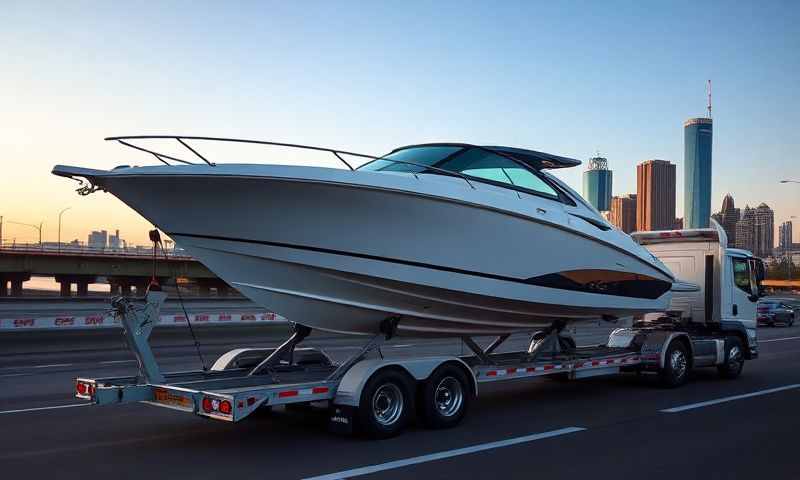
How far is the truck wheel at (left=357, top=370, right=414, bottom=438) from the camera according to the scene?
776cm

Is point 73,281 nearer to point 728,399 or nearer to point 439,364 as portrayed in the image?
point 728,399

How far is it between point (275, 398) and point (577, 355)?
568 centimetres

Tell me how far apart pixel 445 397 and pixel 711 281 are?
728 cm

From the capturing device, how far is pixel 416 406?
27.7ft

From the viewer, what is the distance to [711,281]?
13.8m

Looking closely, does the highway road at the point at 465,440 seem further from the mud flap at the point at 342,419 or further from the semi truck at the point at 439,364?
the semi truck at the point at 439,364

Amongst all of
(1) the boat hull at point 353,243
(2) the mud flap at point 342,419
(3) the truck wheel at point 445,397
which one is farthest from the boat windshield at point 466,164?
(2) the mud flap at point 342,419

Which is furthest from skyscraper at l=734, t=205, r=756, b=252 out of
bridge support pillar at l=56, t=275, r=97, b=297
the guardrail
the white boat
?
the white boat

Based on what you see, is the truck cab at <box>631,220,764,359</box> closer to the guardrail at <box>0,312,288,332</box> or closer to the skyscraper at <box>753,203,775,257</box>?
the guardrail at <box>0,312,288,332</box>

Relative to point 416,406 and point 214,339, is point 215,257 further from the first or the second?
point 214,339

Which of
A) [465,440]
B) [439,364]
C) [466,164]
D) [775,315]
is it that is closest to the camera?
[465,440]

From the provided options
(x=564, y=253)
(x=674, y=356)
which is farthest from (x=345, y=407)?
(x=674, y=356)

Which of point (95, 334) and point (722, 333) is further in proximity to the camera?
point (95, 334)

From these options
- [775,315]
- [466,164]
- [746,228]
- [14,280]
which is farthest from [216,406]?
[746,228]
